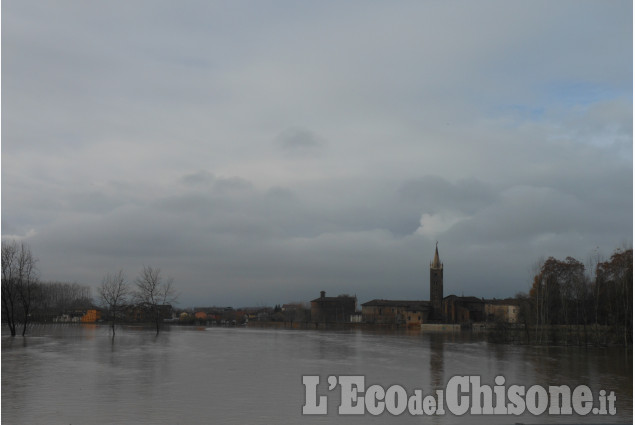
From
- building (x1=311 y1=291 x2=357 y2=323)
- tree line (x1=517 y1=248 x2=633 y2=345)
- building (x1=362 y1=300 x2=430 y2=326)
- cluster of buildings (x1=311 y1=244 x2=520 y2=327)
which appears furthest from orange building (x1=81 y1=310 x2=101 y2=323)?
tree line (x1=517 y1=248 x2=633 y2=345)

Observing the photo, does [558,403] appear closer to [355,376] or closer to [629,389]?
[629,389]

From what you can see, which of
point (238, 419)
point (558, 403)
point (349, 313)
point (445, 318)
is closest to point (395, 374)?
point (558, 403)

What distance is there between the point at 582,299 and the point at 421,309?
99180mm

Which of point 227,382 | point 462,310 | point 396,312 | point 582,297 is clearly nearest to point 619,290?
point 582,297

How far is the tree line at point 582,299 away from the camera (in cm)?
5959

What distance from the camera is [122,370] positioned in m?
24.8

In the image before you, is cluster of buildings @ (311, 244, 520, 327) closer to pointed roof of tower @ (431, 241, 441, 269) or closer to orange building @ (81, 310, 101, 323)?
pointed roof of tower @ (431, 241, 441, 269)

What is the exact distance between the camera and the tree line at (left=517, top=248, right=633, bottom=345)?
196 feet

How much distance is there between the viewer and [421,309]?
164750 millimetres

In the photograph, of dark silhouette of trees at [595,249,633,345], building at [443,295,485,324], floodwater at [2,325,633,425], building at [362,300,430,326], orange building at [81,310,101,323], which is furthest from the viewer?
building at [443,295,485,324]

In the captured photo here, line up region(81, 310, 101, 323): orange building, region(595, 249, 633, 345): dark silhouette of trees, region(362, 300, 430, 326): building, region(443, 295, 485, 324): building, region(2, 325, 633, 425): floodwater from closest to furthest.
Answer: region(2, 325, 633, 425): floodwater
region(595, 249, 633, 345): dark silhouette of trees
region(81, 310, 101, 323): orange building
region(362, 300, 430, 326): building
region(443, 295, 485, 324): building

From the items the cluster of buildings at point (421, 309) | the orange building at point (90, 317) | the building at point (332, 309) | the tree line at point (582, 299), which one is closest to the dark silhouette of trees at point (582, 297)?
the tree line at point (582, 299)

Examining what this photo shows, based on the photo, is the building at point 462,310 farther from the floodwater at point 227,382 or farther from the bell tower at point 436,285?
the floodwater at point 227,382

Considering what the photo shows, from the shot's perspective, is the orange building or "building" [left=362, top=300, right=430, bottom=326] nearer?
the orange building
